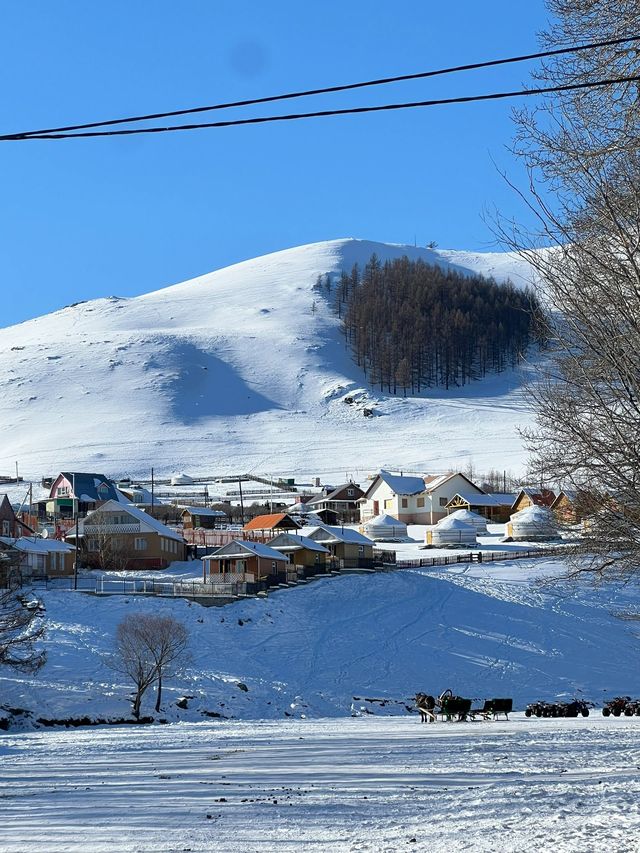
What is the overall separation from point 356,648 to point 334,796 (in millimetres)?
31640

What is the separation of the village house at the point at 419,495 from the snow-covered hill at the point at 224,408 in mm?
20108

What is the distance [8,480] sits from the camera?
11344cm

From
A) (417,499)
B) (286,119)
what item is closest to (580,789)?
(286,119)

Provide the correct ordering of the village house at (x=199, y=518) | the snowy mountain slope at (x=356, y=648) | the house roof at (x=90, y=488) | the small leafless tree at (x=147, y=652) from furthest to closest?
the house roof at (x=90, y=488), the village house at (x=199, y=518), the snowy mountain slope at (x=356, y=648), the small leafless tree at (x=147, y=652)

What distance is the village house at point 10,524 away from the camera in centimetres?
6831

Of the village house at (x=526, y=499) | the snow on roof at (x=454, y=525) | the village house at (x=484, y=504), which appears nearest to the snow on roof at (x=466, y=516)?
the snow on roof at (x=454, y=525)

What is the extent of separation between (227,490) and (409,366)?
79.5 metres

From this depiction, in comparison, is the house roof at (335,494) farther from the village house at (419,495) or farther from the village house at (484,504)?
the village house at (484,504)

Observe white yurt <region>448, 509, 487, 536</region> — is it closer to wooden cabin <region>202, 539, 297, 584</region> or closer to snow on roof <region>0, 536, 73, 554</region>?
wooden cabin <region>202, 539, 297, 584</region>

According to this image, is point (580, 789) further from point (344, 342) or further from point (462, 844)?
point (344, 342)

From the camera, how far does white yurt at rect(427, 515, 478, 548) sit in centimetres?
7088

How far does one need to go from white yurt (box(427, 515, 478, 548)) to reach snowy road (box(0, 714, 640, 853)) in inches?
2077

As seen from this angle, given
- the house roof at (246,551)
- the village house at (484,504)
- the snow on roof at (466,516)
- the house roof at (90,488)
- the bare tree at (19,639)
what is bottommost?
the bare tree at (19,639)

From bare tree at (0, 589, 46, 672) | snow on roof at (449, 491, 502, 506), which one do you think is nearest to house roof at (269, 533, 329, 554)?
bare tree at (0, 589, 46, 672)
